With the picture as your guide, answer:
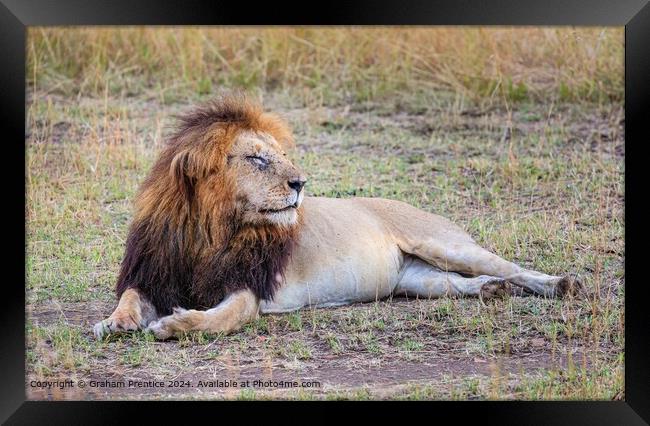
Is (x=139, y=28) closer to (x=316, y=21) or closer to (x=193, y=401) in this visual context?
(x=316, y=21)

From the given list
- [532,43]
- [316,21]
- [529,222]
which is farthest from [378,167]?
[316,21]

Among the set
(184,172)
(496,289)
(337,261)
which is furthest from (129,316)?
(496,289)

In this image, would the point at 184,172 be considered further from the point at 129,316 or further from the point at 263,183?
the point at 129,316

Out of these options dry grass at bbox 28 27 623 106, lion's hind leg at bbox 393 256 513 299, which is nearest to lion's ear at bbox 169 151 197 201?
lion's hind leg at bbox 393 256 513 299

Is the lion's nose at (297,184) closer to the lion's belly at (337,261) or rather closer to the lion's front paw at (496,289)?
the lion's belly at (337,261)

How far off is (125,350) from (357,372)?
3.43 feet

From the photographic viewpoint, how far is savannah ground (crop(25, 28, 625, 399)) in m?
5.54

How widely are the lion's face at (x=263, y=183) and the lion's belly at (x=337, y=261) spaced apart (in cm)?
39

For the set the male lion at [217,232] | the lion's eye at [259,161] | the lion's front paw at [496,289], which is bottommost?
the lion's front paw at [496,289]

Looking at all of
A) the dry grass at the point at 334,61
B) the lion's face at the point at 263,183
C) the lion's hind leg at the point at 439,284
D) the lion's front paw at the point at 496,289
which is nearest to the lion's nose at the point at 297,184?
the lion's face at the point at 263,183

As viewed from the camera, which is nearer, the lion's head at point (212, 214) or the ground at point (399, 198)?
the ground at point (399, 198)

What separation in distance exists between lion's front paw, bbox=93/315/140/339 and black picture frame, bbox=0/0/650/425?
0.35 metres

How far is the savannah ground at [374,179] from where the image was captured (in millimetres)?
5539

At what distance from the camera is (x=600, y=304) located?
6.23m
